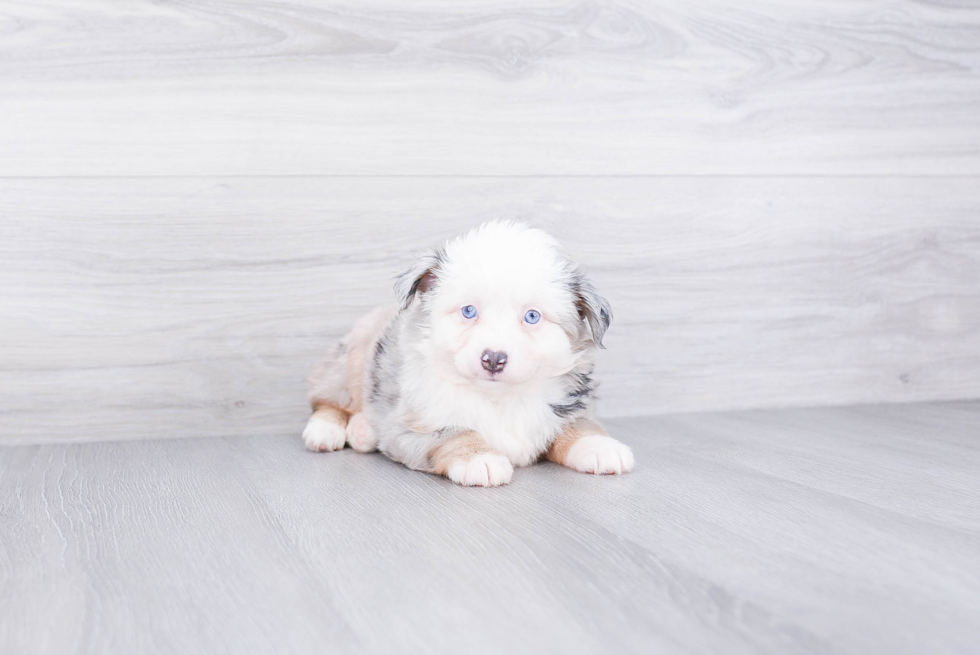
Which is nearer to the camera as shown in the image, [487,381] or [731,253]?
[487,381]

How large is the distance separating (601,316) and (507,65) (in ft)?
2.30

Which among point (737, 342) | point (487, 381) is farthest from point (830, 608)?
point (737, 342)

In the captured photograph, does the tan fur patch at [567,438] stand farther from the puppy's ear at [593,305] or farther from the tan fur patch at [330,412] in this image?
the tan fur patch at [330,412]

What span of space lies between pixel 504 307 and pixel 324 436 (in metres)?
0.44

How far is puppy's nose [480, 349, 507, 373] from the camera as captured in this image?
124 cm

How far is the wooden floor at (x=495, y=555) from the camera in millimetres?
724

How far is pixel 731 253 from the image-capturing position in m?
1.93

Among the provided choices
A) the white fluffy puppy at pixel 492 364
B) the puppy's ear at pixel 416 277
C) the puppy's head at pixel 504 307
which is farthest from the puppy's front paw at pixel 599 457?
the puppy's ear at pixel 416 277

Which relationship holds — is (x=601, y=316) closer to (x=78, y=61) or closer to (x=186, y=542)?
(x=186, y=542)

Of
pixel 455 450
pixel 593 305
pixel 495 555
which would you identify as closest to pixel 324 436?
pixel 455 450

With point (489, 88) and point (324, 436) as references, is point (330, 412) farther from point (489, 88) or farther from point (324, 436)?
point (489, 88)

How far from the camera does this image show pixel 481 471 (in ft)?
4.05

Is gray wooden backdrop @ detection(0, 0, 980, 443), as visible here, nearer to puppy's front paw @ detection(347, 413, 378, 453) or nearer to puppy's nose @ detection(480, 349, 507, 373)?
→ puppy's front paw @ detection(347, 413, 378, 453)

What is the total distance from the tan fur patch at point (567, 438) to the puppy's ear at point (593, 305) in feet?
0.52
